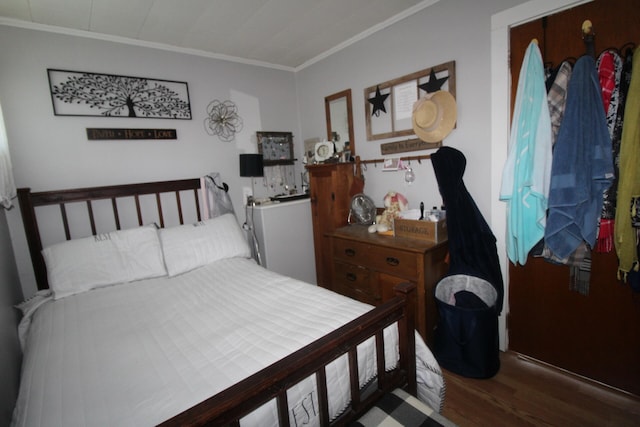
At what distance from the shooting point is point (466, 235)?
1.84m

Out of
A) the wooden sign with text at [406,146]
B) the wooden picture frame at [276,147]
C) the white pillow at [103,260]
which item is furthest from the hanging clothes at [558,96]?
the white pillow at [103,260]

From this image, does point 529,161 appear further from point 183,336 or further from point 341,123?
point 183,336

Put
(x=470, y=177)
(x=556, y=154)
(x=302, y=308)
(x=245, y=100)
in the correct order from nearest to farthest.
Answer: (x=302, y=308) → (x=556, y=154) → (x=470, y=177) → (x=245, y=100)

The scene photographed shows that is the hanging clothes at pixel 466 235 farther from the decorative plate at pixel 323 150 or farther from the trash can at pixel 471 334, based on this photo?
the decorative plate at pixel 323 150

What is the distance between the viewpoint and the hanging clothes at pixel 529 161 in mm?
1589

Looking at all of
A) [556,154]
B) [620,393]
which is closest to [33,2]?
[556,154]

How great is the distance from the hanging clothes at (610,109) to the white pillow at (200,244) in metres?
2.23

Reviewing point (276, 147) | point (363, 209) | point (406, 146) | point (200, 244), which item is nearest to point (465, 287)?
point (363, 209)

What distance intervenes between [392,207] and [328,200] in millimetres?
600

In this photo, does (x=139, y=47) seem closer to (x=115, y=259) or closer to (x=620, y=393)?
(x=115, y=259)

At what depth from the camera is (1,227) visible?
5.79ft

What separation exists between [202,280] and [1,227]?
1.21 m

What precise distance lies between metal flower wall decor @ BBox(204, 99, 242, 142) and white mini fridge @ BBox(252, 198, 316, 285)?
76 centimetres

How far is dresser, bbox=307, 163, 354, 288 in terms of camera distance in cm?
257
